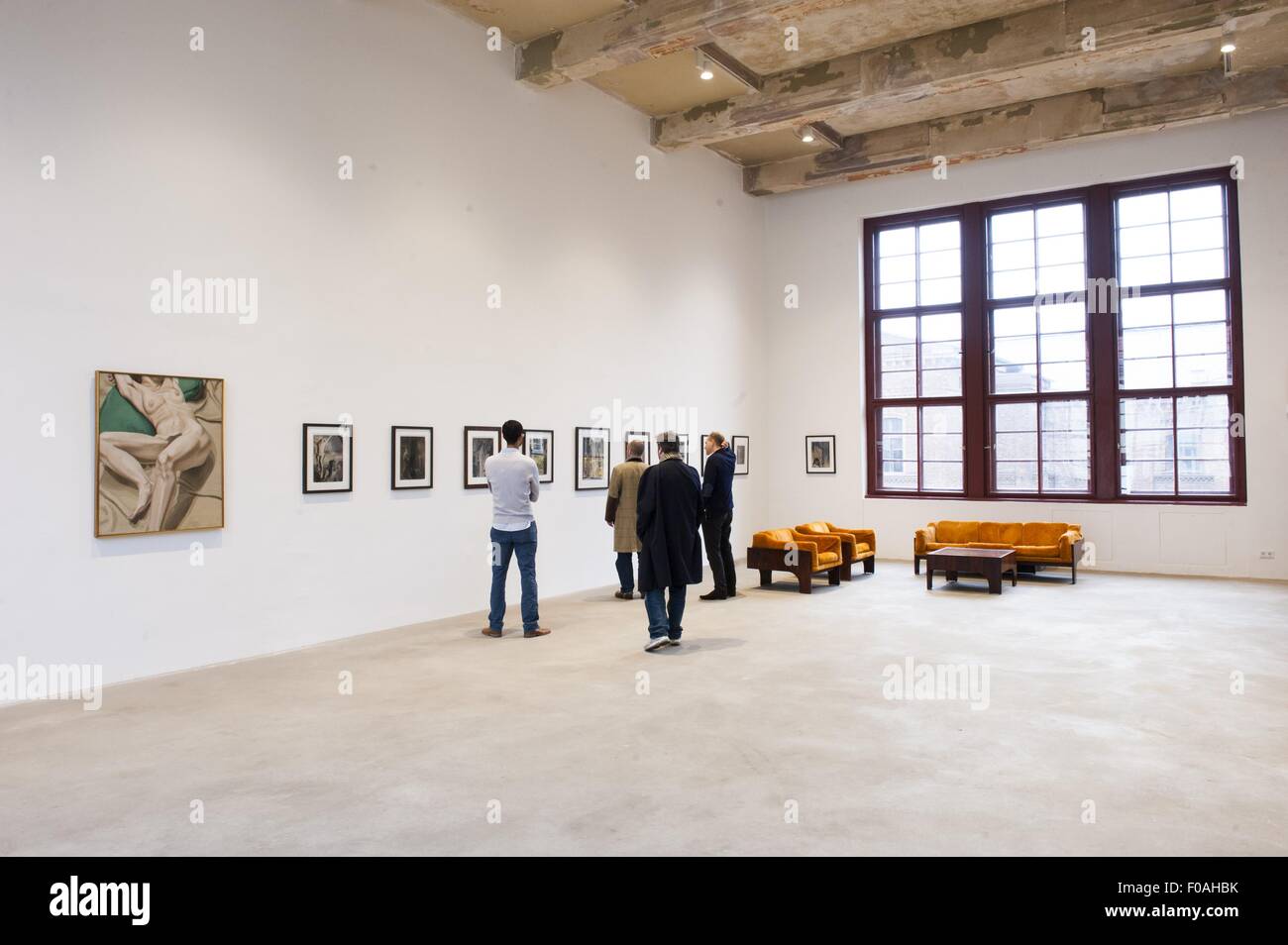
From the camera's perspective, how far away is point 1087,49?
9180 mm

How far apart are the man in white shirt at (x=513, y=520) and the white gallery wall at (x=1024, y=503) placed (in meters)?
7.76

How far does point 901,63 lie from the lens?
33.6ft

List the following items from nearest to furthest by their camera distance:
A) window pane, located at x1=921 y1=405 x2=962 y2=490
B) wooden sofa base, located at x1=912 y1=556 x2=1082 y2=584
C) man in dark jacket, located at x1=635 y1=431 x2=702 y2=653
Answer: man in dark jacket, located at x1=635 y1=431 x2=702 y2=653, wooden sofa base, located at x1=912 y1=556 x2=1082 y2=584, window pane, located at x1=921 y1=405 x2=962 y2=490

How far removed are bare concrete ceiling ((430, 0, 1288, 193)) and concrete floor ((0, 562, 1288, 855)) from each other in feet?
20.0

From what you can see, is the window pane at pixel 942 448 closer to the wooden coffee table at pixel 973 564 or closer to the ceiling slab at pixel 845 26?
the wooden coffee table at pixel 973 564

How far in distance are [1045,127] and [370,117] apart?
908cm

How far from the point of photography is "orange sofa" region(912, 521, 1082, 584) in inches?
434

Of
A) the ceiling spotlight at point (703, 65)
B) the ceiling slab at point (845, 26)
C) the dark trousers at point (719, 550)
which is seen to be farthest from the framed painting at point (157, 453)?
the ceiling spotlight at point (703, 65)

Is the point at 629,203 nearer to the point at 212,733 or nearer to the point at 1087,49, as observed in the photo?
the point at 1087,49

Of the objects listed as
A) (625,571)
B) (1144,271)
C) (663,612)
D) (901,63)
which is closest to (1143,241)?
→ (1144,271)

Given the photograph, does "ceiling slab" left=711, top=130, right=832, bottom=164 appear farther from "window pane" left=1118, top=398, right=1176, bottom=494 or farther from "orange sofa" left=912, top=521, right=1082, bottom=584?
"orange sofa" left=912, top=521, right=1082, bottom=584

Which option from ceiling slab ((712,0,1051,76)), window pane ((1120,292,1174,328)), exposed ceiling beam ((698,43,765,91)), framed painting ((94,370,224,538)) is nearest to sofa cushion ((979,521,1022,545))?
window pane ((1120,292,1174,328))
